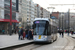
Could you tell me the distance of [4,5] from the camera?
159ft

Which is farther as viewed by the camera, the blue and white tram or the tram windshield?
the tram windshield

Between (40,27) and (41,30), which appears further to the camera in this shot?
(40,27)

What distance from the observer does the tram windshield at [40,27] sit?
18281mm

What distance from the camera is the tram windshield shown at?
18281 mm

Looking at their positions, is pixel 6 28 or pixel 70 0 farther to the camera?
pixel 6 28

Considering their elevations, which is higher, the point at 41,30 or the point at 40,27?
the point at 40,27

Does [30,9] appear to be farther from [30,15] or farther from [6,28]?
[6,28]

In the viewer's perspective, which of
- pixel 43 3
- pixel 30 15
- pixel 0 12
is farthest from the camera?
pixel 30 15

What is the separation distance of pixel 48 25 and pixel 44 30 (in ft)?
2.84

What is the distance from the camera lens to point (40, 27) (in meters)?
18.5

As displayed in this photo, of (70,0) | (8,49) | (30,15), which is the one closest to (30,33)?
(70,0)

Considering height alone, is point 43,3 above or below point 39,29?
above

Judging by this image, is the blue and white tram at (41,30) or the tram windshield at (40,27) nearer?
the blue and white tram at (41,30)

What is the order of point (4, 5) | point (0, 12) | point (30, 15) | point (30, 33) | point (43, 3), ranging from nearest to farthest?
point (30, 33) → point (43, 3) → point (0, 12) → point (4, 5) → point (30, 15)
